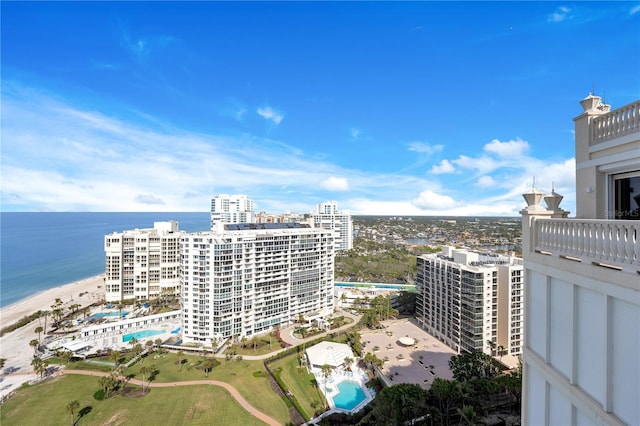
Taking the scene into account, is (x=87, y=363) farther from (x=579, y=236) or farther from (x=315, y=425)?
(x=579, y=236)

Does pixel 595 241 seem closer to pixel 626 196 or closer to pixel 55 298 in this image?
pixel 626 196

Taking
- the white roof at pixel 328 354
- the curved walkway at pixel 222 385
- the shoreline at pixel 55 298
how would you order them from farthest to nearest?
1. the shoreline at pixel 55 298
2. the white roof at pixel 328 354
3. the curved walkway at pixel 222 385

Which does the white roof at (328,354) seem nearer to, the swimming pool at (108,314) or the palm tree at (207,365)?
the palm tree at (207,365)

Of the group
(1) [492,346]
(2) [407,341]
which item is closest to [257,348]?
(2) [407,341]

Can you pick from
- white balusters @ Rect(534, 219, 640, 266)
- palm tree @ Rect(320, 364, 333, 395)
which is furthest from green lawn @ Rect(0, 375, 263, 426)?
white balusters @ Rect(534, 219, 640, 266)

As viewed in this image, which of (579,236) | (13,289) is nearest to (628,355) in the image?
(579,236)

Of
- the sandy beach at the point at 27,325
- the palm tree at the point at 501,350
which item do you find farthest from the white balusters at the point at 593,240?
the sandy beach at the point at 27,325

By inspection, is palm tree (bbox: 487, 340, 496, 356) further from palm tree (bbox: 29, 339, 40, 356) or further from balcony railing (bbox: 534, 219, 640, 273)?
palm tree (bbox: 29, 339, 40, 356)
